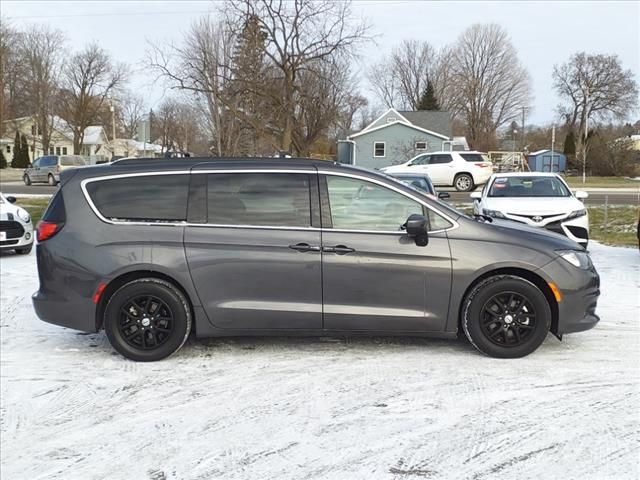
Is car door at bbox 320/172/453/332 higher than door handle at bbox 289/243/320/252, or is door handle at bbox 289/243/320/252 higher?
door handle at bbox 289/243/320/252

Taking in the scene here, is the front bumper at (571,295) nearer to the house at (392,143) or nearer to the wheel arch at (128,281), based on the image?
the wheel arch at (128,281)

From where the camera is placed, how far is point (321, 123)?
44469 mm

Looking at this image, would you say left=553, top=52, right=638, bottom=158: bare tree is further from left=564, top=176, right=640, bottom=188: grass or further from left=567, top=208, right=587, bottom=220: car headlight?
left=567, top=208, right=587, bottom=220: car headlight

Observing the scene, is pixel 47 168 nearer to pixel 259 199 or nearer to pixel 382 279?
pixel 259 199

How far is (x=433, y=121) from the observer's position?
5434 cm

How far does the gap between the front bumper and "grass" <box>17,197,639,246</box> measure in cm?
651

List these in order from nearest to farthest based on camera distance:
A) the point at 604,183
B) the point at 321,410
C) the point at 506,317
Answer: the point at 321,410 < the point at 506,317 < the point at 604,183

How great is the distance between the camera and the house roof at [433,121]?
53.5 m

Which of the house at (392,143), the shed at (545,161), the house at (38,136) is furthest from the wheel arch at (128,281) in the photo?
the house at (38,136)

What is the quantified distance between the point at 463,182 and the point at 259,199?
73.7ft

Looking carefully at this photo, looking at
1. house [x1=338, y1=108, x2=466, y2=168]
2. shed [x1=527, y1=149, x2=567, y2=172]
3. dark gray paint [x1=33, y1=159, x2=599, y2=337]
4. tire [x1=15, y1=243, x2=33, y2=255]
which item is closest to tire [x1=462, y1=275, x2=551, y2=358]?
dark gray paint [x1=33, y1=159, x2=599, y2=337]

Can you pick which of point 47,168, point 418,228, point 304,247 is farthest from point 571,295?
point 47,168

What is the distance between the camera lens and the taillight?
501cm

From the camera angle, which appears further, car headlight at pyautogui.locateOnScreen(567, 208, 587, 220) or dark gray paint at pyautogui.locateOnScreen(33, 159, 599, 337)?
car headlight at pyautogui.locateOnScreen(567, 208, 587, 220)
